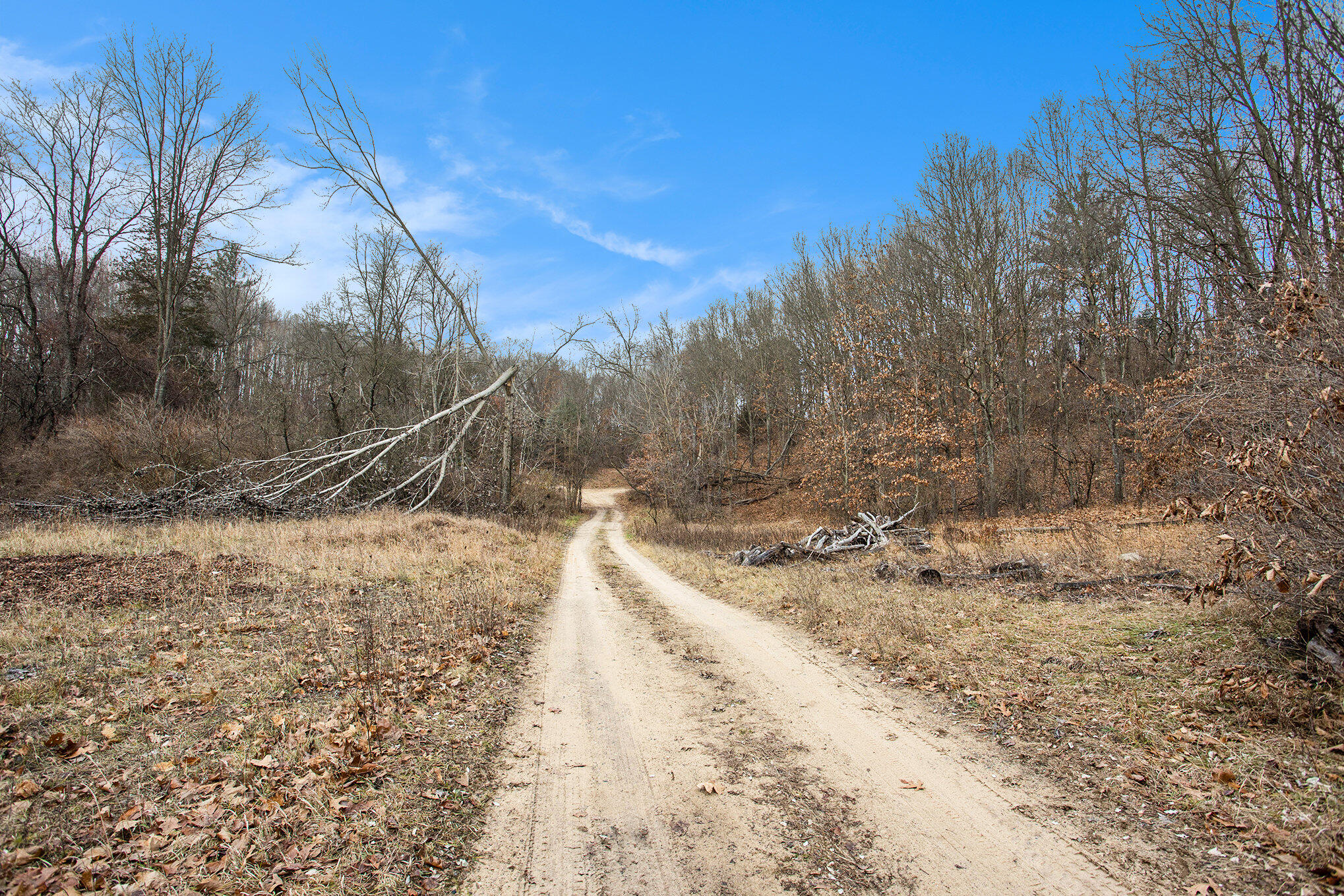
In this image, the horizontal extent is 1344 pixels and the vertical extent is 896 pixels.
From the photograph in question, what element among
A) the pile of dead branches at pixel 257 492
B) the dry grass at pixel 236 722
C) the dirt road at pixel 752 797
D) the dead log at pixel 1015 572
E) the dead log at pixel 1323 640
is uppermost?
the pile of dead branches at pixel 257 492

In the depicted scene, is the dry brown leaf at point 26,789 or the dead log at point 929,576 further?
the dead log at point 929,576

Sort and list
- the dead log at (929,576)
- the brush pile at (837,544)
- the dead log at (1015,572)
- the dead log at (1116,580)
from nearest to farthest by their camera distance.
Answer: the dead log at (1116,580)
the dead log at (1015,572)
the dead log at (929,576)
the brush pile at (837,544)

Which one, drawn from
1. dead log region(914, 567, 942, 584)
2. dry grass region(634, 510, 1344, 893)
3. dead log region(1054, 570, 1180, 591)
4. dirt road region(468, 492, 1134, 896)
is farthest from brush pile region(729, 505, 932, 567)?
dirt road region(468, 492, 1134, 896)

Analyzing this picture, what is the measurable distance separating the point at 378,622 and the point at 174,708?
10.2ft

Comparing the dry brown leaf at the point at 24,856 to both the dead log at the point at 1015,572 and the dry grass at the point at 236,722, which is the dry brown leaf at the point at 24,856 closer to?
the dry grass at the point at 236,722

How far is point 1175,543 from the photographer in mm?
11227

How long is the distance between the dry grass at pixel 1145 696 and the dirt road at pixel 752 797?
55 cm

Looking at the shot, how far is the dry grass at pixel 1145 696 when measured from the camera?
3289 mm

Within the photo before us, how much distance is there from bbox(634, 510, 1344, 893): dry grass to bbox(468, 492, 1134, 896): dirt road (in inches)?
21.6

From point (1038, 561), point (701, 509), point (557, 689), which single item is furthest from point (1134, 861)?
point (701, 509)

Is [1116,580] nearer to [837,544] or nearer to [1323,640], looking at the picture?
[1323,640]

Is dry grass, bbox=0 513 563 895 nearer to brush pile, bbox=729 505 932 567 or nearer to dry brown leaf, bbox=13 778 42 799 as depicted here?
dry brown leaf, bbox=13 778 42 799

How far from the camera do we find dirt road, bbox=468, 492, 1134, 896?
Answer: 3152 mm

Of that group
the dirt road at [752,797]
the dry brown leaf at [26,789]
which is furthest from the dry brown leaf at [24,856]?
the dirt road at [752,797]
